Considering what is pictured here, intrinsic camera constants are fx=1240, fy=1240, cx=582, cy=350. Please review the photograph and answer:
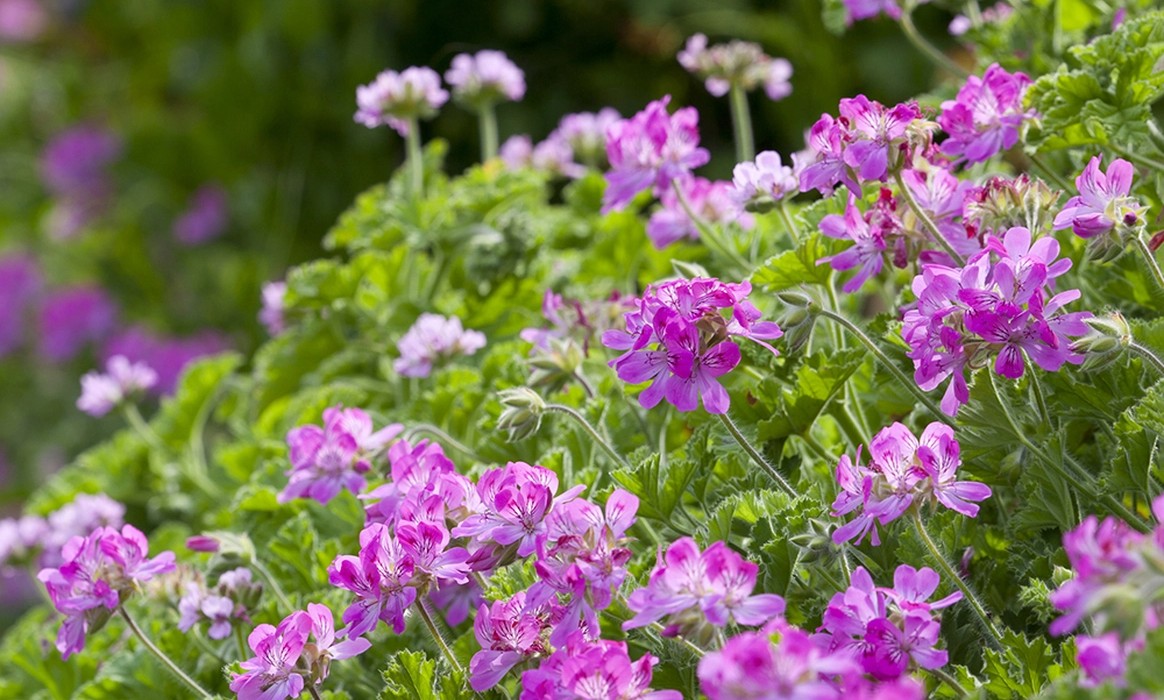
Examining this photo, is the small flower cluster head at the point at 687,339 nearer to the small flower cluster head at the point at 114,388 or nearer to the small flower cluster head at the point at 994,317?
the small flower cluster head at the point at 994,317

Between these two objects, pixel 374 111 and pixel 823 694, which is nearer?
pixel 823 694

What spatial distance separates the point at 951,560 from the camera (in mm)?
885

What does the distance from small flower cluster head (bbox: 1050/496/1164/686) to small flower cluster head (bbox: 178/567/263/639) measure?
0.72 meters

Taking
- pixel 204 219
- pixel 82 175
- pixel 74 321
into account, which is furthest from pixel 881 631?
pixel 82 175

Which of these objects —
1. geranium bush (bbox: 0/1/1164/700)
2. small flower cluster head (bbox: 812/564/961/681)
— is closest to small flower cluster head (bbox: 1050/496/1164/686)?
geranium bush (bbox: 0/1/1164/700)

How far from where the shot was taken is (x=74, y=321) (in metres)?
3.58

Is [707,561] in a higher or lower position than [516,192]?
lower

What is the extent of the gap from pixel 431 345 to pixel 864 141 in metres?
0.55

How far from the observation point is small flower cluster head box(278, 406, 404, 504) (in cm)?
107

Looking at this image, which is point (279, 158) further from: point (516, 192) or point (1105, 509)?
point (1105, 509)

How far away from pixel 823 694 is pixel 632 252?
37.4 inches

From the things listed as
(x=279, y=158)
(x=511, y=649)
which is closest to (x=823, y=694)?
(x=511, y=649)

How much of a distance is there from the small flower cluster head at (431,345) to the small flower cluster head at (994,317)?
57 centimetres

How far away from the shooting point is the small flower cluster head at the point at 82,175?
387cm
